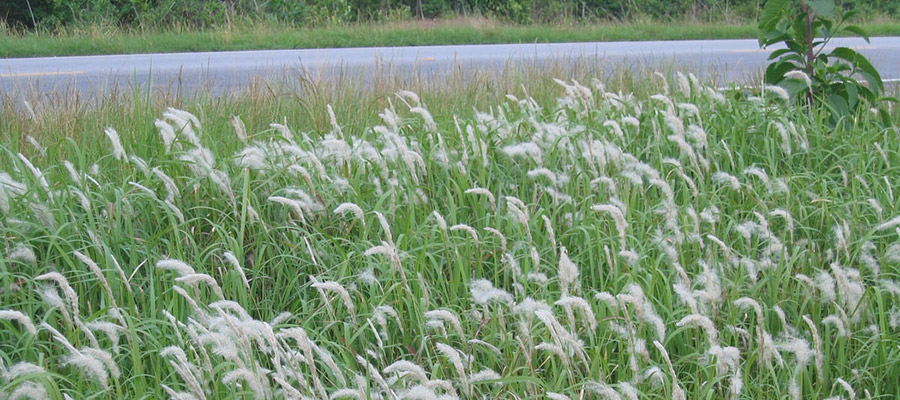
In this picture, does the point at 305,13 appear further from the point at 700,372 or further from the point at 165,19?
the point at 700,372

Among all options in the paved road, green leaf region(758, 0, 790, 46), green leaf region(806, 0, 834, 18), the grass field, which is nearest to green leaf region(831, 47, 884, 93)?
green leaf region(806, 0, 834, 18)

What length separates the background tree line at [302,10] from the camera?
1555 centimetres

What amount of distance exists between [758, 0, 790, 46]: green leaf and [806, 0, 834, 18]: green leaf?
0.41ft

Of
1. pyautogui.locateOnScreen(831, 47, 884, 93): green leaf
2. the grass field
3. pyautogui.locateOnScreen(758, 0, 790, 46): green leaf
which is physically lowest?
the grass field

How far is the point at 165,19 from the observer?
1585 cm

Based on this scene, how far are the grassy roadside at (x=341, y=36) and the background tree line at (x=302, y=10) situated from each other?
2.11 feet

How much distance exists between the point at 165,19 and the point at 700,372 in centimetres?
1505

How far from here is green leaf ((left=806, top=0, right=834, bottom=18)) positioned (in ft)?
14.5

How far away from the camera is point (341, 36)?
13.6m

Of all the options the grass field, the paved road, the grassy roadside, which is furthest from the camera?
the grassy roadside

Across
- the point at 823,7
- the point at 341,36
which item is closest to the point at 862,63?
the point at 823,7

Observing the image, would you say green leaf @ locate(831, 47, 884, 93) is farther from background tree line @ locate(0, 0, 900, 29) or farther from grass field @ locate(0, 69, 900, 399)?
background tree line @ locate(0, 0, 900, 29)

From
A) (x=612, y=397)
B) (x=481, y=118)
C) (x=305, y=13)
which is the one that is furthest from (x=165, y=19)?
(x=612, y=397)

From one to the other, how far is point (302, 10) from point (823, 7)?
12680 millimetres
